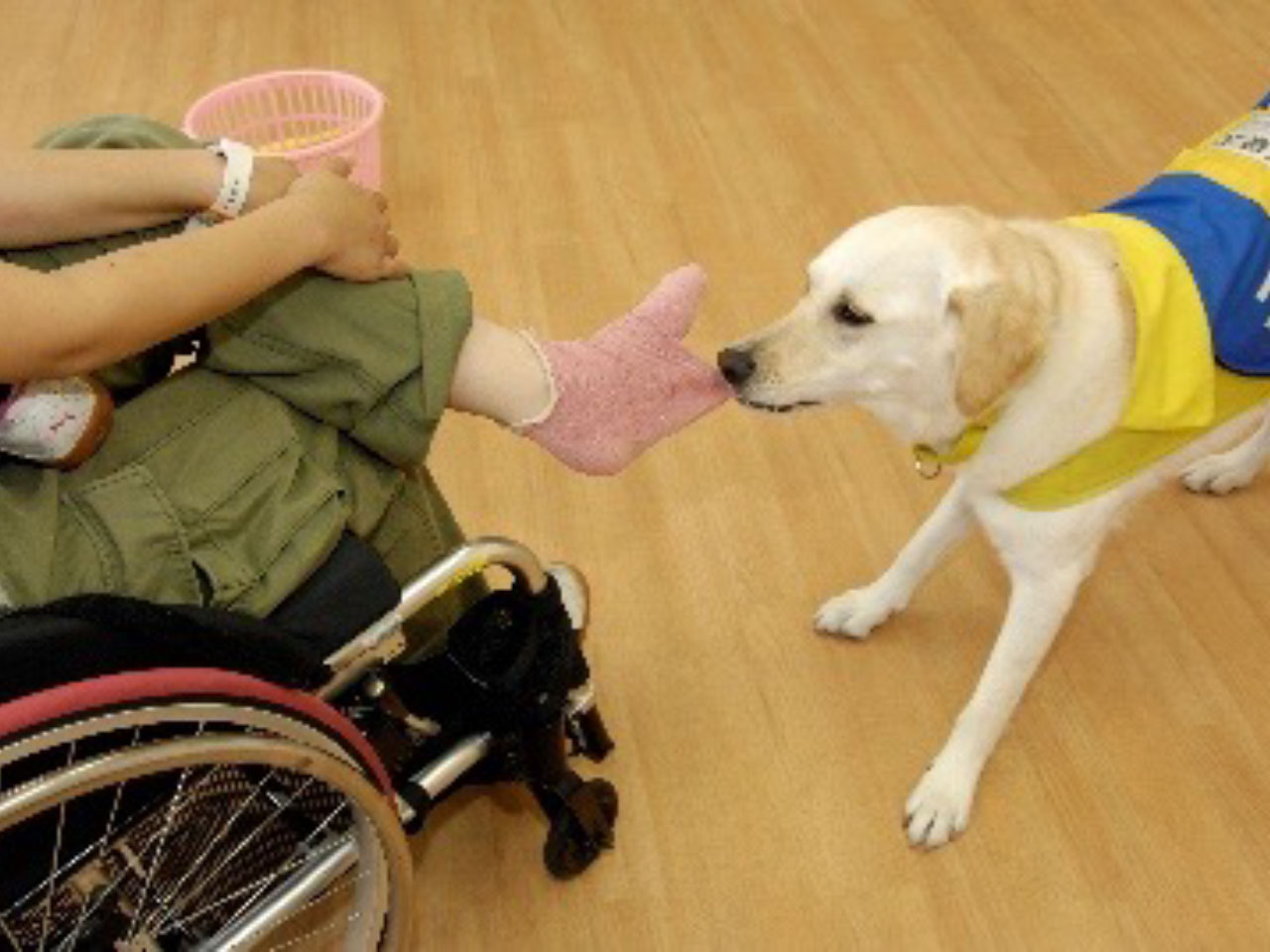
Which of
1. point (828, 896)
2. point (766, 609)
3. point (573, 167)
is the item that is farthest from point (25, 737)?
point (573, 167)

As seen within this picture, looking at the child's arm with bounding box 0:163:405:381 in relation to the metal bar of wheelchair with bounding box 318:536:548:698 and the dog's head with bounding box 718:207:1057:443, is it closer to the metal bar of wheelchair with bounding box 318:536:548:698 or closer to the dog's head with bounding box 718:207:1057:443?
the metal bar of wheelchair with bounding box 318:536:548:698

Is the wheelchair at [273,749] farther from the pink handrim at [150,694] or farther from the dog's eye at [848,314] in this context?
the dog's eye at [848,314]

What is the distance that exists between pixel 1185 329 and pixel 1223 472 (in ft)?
2.06

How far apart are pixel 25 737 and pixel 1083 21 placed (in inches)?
109

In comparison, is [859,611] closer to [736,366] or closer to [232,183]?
[736,366]

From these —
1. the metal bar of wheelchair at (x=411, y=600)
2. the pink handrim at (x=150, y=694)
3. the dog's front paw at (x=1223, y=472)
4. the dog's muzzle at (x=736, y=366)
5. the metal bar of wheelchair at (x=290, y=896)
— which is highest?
the pink handrim at (x=150, y=694)

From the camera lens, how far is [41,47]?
2934mm

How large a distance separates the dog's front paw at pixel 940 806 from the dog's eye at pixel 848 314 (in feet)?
1.68

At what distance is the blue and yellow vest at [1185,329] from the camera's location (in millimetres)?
1186

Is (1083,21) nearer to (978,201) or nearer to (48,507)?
(978,201)

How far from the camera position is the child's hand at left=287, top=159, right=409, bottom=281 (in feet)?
3.36

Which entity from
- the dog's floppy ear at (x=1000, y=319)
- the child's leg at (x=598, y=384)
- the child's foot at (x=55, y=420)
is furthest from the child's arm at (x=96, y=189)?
the dog's floppy ear at (x=1000, y=319)

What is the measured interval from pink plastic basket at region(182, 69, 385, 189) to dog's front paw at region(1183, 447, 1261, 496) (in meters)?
1.35

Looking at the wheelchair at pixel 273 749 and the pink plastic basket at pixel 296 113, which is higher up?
the wheelchair at pixel 273 749
